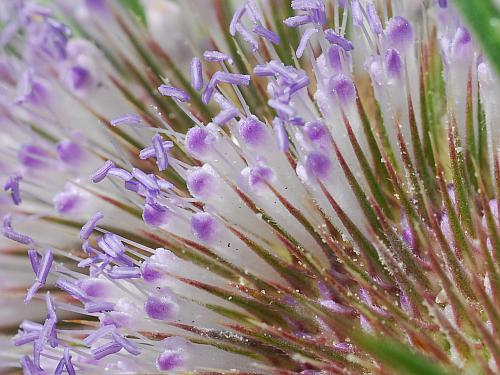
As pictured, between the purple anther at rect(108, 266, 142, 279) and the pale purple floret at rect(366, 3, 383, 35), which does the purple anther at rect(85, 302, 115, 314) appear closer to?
the purple anther at rect(108, 266, 142, 279)

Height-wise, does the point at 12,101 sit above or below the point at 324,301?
above

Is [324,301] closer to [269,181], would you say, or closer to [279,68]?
[269,181]

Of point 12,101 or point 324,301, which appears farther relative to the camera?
point 12,101

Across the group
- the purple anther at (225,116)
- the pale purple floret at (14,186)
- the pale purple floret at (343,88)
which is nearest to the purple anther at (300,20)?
the pale purple floret at (343,88)

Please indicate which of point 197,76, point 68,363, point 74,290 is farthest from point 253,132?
point 68,363

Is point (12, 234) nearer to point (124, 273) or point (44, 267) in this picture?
point (44, 267)

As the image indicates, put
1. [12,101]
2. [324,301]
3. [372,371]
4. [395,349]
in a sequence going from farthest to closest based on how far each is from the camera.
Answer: [12,101] → [324,301] → [372,371] → [395,349]

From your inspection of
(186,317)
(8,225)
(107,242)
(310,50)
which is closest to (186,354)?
(186,317)
